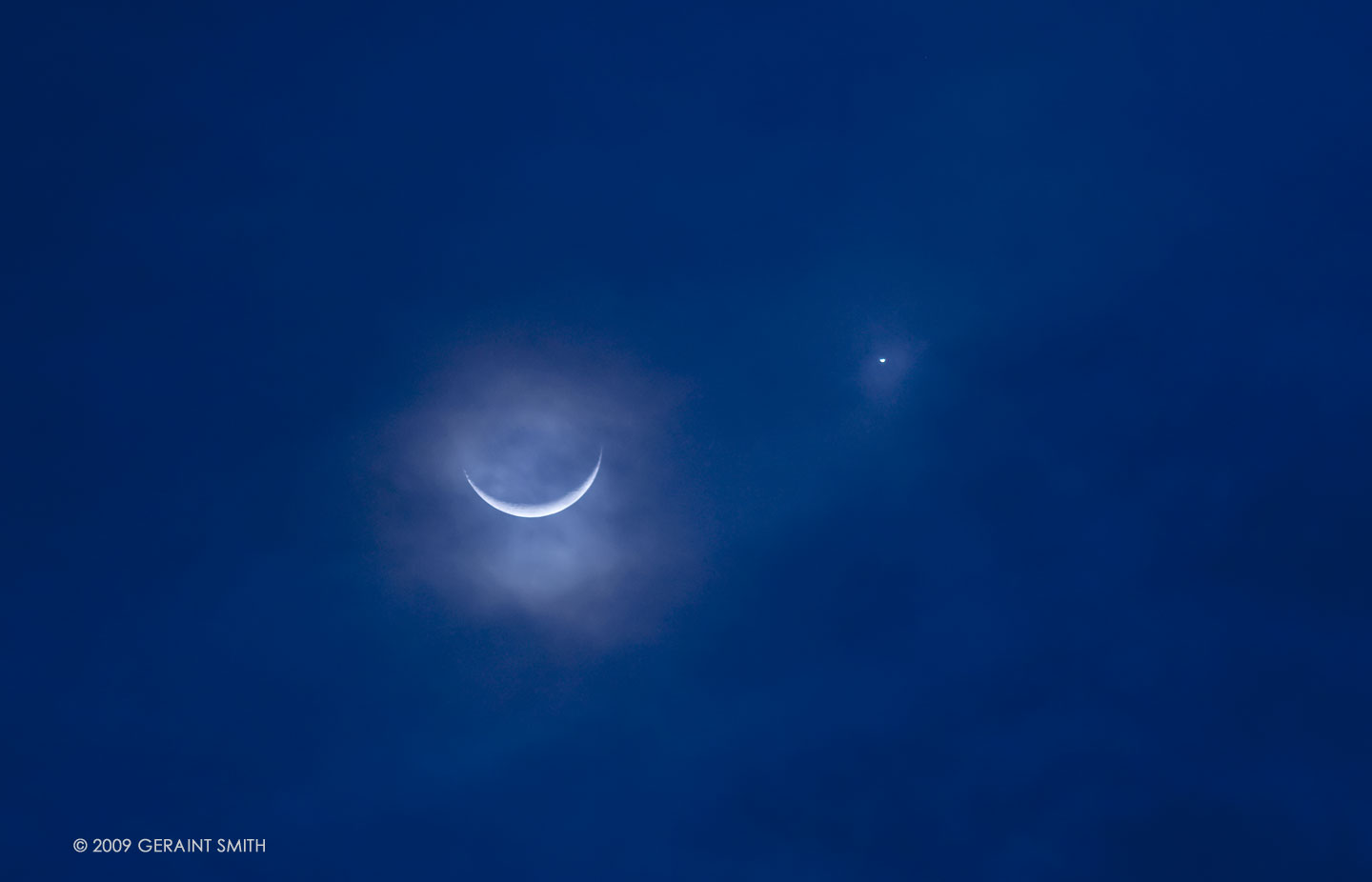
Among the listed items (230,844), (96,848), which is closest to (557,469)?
(230,844)

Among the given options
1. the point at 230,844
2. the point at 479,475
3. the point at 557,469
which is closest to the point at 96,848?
the point at 230,844

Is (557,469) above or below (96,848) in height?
above

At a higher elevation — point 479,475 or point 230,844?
point 479,475

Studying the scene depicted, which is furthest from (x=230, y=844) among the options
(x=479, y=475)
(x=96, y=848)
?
(x=479, y=475)

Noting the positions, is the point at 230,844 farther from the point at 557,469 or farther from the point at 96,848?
the point at 557,469

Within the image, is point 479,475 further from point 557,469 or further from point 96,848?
point 96,848
